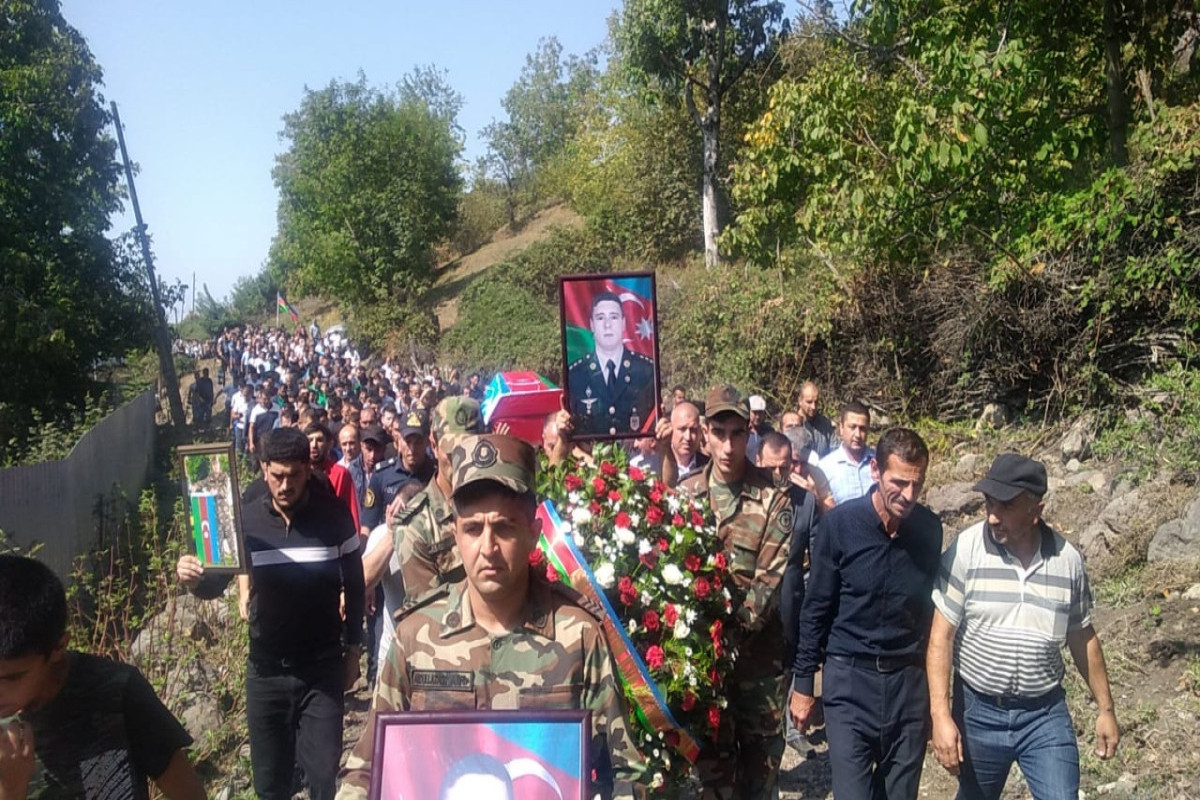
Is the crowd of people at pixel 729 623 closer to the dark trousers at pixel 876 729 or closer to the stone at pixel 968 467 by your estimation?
the dark trousers at pixel 876 729

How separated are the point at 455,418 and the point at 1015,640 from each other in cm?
266

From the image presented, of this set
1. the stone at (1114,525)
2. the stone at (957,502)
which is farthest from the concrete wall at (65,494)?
the stone at (1114,525)

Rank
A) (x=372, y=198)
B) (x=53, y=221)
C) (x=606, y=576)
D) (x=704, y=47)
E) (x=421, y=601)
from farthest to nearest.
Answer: (x=372, y=198) → (x=704, y=47) → (x=53, y=221) → (x=606, y=576) → (x=421, y=601)

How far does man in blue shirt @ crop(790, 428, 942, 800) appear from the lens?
4.40 meters

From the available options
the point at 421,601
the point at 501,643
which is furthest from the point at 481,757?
the point at 421,601

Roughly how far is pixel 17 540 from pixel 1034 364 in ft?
35.3

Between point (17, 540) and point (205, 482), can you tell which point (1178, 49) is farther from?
point (17, 540)

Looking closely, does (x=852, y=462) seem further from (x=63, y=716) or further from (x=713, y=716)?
(x=63, y=716)

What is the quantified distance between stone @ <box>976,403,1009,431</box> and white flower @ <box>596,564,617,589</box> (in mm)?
8895

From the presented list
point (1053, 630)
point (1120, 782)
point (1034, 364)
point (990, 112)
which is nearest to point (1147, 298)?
point (1034, 364)

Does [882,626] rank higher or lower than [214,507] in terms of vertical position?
lower

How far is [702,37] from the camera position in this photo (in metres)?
29.7

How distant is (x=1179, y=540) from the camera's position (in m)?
7.44

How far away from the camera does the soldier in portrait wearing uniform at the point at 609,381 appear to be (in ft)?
19.4
